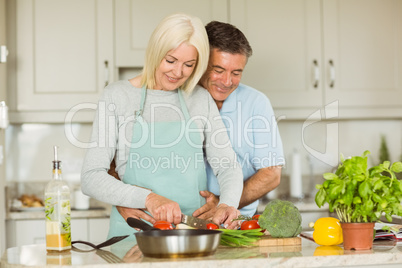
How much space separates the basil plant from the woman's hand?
20.7 inches

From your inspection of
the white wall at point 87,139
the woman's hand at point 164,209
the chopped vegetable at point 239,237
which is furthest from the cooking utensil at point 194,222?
the white wall at point 87,139

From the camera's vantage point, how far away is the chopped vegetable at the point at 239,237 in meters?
1.66

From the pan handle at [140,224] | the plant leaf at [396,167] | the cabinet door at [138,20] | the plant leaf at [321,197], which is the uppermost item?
the cabinet door at [138,20]

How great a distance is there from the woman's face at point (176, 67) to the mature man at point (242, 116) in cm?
26

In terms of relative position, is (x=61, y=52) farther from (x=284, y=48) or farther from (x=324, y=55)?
(x=324, y=55)

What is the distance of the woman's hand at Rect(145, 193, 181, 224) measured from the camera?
74.0 inches

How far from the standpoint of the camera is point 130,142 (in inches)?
86.9

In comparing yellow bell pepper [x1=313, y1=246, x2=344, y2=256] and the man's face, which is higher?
the man's face

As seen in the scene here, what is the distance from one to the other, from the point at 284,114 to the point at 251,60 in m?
0.40

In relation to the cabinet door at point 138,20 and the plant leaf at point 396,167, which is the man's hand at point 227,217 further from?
the cabinet door at point 138,20

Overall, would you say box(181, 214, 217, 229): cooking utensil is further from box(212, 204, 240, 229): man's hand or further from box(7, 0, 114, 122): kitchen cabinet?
box(7, 0, 114, 122): kitchen cabinet

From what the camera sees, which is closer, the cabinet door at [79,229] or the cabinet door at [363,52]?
the cabinet door at [79,229]

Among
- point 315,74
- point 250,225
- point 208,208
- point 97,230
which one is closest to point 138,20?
point 315,74

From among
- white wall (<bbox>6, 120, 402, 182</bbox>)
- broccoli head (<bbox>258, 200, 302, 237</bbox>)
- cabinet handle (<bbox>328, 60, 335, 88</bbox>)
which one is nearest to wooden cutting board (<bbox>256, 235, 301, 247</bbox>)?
broccoli head (<bbox>258, 200, 302, 237</bbox>)
